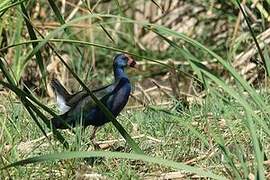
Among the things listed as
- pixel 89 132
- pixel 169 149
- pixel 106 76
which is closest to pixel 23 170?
pixel 169 149

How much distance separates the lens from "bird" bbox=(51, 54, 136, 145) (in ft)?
14.0

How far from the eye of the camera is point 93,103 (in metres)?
4.41

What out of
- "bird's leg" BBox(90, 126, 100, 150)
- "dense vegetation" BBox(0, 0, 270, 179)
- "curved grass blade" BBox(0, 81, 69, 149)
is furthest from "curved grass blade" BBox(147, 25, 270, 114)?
"bird's leg" BBox(90, 126, 100, 150)

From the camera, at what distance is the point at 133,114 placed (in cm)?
488

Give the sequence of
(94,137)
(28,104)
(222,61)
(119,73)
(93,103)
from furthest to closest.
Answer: (119,73)
(93,103)
(94,137)
(28,104)
(222,61)

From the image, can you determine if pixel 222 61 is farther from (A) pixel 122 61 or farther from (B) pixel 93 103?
(A) pixel 122 61

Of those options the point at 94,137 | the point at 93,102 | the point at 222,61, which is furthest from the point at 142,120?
the point at 222,61

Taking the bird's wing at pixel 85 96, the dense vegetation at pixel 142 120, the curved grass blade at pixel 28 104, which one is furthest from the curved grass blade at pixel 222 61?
the bird's wing at pixel 85 96

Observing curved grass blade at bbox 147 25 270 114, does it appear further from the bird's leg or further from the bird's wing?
the bird's wing

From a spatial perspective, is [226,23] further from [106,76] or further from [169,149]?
[169,149]

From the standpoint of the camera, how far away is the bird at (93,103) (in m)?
4.27

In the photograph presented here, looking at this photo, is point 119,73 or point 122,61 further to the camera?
point 122,61

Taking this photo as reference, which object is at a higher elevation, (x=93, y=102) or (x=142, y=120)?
(x=93, y=102)

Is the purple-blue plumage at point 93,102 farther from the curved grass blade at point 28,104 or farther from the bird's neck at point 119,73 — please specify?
the curved grass blade at point 28,104
